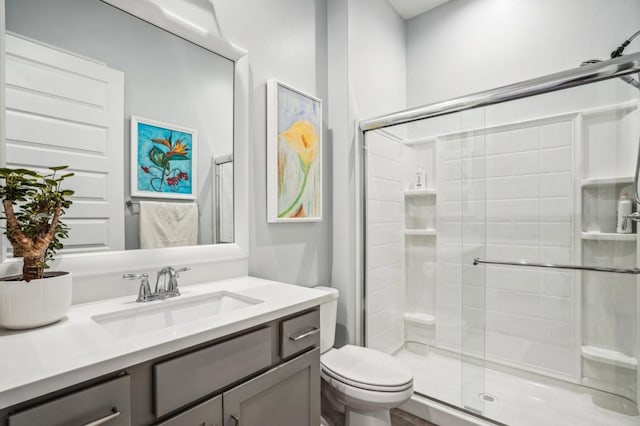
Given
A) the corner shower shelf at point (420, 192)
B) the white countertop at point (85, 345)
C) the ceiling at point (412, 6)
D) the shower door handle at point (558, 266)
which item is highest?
the ceiling at point (412, 6)

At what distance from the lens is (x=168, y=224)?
51.1 inches

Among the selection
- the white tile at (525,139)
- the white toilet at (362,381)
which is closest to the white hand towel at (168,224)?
the white toilet at (362,381)

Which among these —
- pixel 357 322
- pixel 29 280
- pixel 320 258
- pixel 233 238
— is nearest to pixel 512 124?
pixel 320 258

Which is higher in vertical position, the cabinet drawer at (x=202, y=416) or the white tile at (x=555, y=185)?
the white tile at (x=555, y=185)

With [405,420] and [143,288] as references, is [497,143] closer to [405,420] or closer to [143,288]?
[405,420]

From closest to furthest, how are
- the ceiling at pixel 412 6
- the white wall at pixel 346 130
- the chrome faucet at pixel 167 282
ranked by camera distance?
the chrome faucet at pixel 167 282 < the white wall at pixel 346 130 < the ceiling at pixel 412 6

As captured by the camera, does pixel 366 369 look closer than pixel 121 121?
No

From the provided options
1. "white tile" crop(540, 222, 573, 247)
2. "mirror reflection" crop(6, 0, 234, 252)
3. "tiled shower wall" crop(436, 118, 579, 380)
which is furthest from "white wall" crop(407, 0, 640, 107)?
"mirror reflection" crop(6, 0, 234, 252)

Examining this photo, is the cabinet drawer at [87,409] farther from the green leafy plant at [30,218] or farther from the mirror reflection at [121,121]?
the mirror reflection at [121,121]

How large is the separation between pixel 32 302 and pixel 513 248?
6.90ft

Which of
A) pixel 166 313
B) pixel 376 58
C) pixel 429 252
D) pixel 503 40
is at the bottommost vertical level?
pixel 166 313

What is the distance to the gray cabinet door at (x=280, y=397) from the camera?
913 millimetres

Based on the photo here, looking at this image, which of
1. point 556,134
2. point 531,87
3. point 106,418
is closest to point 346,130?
point 531,87

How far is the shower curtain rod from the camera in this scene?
1354mm
